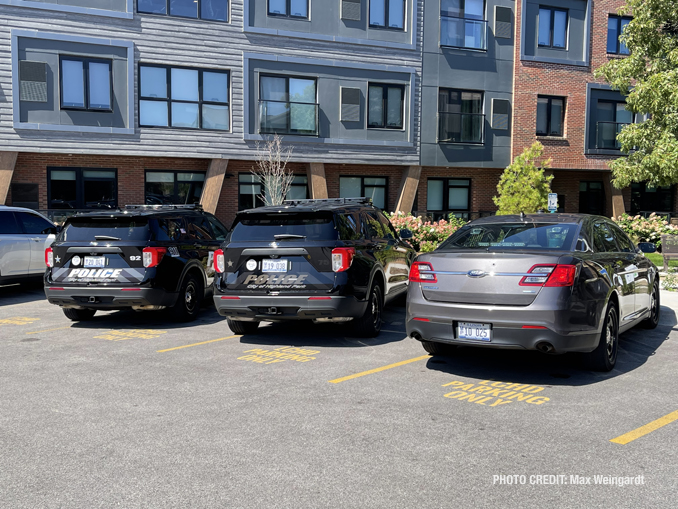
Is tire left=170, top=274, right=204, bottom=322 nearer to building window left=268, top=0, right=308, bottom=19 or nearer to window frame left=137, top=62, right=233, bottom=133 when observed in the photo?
window frame left=137, top=62, right=233, bottom=133

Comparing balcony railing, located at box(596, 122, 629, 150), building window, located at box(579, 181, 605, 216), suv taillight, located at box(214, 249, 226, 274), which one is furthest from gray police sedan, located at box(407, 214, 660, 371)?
building window, located at box(579, 181, 605, 216)

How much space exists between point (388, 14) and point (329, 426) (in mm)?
22183

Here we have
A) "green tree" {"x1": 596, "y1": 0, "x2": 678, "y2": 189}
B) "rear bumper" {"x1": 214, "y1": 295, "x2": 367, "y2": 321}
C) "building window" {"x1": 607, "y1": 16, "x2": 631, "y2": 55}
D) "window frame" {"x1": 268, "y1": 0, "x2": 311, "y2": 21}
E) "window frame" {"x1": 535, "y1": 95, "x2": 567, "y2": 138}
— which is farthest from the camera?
"building window" {"x1": 607, "y1": 16, "x2": 631, "y2": 55}

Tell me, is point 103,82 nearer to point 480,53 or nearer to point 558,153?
point 480,53

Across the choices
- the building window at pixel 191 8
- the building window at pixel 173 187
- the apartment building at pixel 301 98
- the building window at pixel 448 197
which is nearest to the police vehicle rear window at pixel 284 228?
the apartment building at pixel 301 98

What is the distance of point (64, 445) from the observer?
499 centimetres

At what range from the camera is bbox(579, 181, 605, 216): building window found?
3086 centimetres

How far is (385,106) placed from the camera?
25281 millimetres

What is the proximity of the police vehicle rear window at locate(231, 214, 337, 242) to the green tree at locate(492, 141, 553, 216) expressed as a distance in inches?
684

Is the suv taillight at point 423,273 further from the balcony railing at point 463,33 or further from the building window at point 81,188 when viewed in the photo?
the balcony railing at point 463,33

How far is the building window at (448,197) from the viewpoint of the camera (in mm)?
27750

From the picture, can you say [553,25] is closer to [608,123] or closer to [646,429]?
[608,123]

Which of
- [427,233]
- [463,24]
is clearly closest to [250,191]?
[427,233]

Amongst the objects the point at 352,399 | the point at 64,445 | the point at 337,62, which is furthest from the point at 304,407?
the point at 337,62
